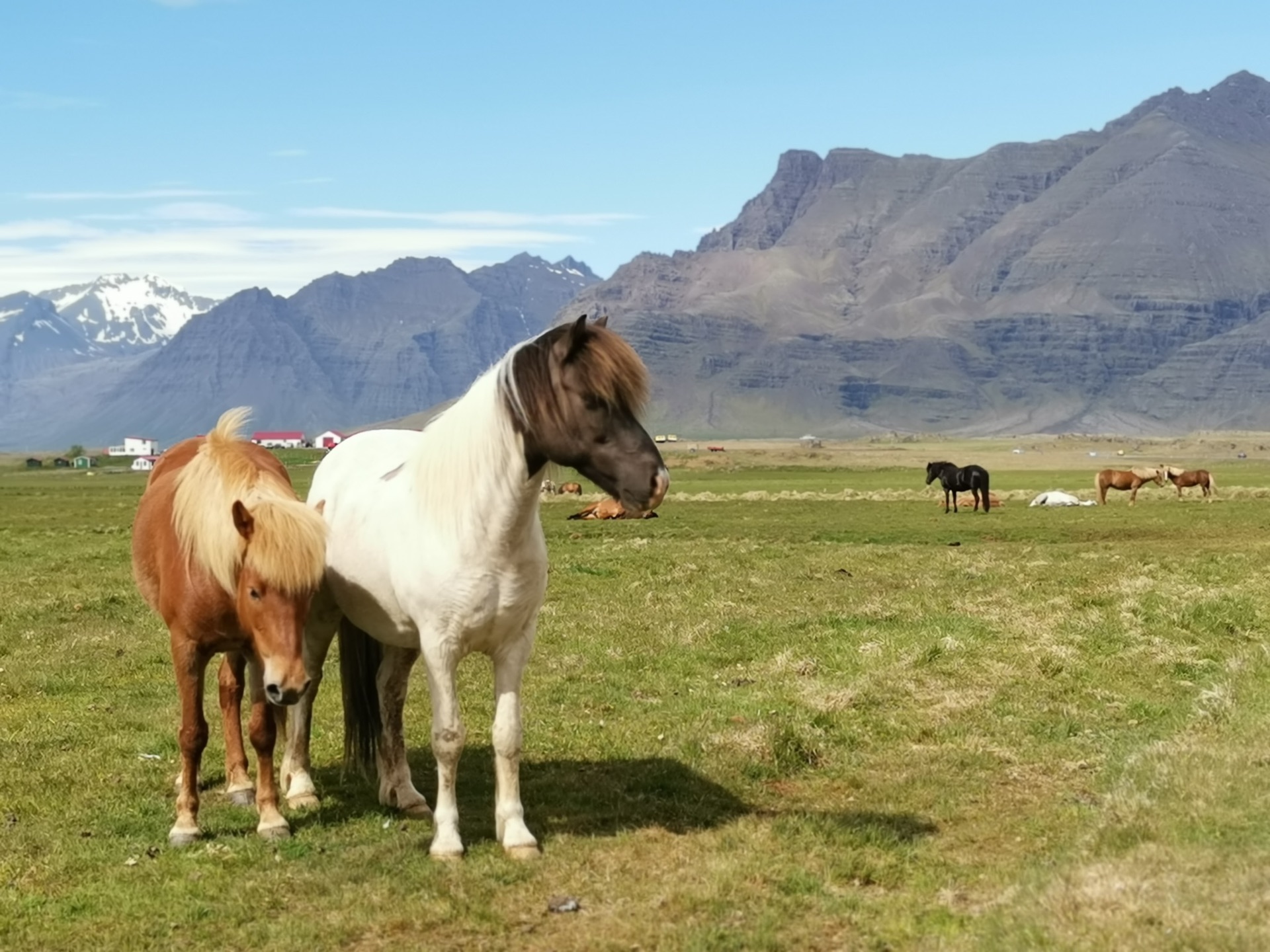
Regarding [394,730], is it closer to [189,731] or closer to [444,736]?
[444,736]

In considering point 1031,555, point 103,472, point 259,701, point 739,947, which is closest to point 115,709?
point 259,701

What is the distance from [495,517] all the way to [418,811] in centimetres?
272

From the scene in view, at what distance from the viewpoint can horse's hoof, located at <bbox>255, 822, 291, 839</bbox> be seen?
381 inches

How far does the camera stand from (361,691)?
10.9 m

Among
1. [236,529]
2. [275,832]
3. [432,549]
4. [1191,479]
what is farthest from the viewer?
[1191,479]

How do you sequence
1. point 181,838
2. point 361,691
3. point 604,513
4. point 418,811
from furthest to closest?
point 604,513 → point 361,691 → point 418,811 → point 181,838

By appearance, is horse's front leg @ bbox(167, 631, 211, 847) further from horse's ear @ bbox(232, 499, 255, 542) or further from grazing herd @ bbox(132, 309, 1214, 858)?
horse's ear @ bbox(232, 499, 255, 542)

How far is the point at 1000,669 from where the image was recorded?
49.7ft

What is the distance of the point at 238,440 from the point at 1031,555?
76.3 feet

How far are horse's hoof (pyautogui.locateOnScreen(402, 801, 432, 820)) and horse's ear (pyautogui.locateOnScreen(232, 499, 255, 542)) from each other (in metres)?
2.54

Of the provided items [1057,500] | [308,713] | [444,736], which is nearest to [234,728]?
[308,713]

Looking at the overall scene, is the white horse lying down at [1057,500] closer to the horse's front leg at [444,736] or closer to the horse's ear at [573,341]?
the horse's front leg at [444,736]

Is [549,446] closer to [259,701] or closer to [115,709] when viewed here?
[259,701]


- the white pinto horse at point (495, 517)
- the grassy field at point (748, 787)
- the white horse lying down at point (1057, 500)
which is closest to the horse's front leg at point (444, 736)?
the white pinto horse at point (495, 517)
